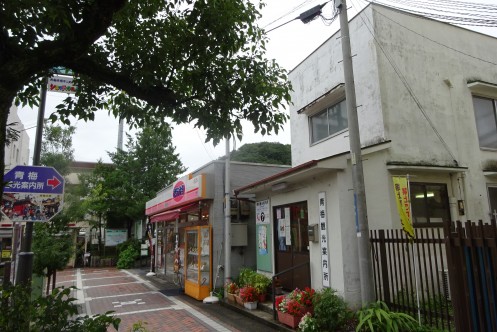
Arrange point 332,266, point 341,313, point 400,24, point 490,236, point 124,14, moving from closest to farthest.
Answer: point 490,236, point 124,14, point 341,313, point 332,266, point 400,24

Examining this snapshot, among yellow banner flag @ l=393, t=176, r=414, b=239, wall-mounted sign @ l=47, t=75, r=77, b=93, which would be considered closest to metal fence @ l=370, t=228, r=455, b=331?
yellow banner flag @ l=393, t=176, r=414, b=239

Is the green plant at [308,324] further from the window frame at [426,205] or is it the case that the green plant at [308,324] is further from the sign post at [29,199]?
the sign post at [29,199]

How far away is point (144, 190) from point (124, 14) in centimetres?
2279

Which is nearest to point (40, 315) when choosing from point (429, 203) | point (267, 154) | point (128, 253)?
point (429, 203)

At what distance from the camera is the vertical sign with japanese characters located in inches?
330

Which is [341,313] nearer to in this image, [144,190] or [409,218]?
[409,218]

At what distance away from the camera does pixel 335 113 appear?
11312mm

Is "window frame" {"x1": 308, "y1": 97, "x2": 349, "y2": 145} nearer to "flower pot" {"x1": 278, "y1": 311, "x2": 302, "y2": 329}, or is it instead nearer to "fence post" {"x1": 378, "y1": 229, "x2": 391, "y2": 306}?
"fence post" {"x1": 378, "y1": 229, "x2": 391, "y2": 306}

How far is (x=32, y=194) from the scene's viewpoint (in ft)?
20.1

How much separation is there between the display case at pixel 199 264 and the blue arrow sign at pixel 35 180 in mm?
6721

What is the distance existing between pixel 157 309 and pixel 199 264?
204cm

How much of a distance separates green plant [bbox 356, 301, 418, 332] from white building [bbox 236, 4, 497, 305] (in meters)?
1.38

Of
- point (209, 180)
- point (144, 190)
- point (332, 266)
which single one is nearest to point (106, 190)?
point (144, 190)

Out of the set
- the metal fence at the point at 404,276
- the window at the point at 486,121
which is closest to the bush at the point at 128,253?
the metal fence at the point at 404,276
